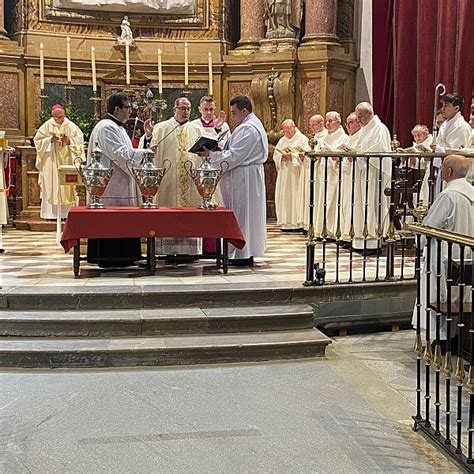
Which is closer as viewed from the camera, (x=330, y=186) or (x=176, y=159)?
(x=176, y=159)

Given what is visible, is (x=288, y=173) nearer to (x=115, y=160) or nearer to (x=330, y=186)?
(x=330, y=186)

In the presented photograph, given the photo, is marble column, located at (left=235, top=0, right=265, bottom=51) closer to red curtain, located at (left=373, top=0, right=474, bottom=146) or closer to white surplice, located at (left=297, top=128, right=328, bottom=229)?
red curtain, located at (left=373, top=0, right=474, bottom=146)

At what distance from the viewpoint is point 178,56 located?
1182 centimetres

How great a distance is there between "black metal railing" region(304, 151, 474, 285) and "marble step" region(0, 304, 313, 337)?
584 millimetres

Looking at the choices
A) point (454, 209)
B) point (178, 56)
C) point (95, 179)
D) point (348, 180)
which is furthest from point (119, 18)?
point (454, 209)

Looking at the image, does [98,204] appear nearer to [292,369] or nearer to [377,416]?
[292,369]

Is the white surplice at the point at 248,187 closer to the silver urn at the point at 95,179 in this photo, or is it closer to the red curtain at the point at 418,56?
the silver urn at the point at 95,179

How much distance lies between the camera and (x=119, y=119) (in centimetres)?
726

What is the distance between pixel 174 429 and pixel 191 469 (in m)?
0.54

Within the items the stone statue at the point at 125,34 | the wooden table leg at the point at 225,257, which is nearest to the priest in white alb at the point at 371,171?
the wooden table leg at the point at 225,257

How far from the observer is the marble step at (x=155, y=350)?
5215 millimetres

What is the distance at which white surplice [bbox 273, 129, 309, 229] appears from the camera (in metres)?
10.7

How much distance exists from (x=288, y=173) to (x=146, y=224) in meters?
4.70

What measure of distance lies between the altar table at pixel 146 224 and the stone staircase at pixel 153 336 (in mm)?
862
